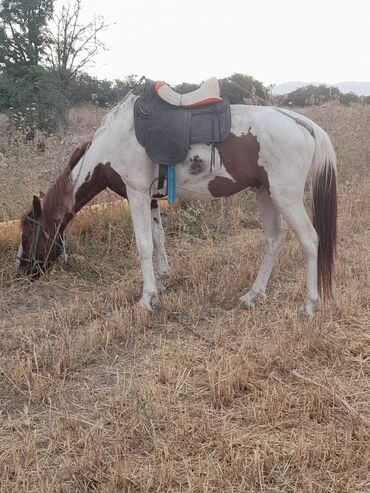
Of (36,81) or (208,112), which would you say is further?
(36,81)

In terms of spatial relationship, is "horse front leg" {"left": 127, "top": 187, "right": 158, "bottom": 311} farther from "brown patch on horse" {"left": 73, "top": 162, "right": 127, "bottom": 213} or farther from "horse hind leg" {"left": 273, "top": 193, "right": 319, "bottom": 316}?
"horse hind leg" {"left": 273, "top": 193, "right": 319, "bottom": 316}

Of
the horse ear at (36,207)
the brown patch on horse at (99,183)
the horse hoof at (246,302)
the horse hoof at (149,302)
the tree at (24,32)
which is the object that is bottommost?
the horse hoof at (246,302)

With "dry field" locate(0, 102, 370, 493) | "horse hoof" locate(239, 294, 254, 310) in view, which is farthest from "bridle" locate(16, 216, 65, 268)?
"horse hoof" locate(239, 294, 254, 310)

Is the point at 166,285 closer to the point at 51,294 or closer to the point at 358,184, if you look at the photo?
the point at 51,294

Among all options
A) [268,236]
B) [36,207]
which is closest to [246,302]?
[268,236]

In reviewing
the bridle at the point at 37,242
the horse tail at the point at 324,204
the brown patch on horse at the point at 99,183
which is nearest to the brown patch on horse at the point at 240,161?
the horse tail at the point at 324,204

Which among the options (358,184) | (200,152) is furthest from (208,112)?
(358,184)

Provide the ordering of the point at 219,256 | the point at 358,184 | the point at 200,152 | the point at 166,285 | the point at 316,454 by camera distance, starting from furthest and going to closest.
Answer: the point at 358,184 < the point at 219,256 < the point at 166,285 < the point at 200,152 < the point at 316,454

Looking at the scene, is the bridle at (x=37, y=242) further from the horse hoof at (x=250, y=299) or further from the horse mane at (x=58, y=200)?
the horse hoof at (x=250, y=299)

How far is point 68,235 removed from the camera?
5098 millimetres

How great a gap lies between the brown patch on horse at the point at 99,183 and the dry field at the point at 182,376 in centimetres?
86

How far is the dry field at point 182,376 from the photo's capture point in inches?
80.0

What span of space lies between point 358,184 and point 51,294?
519cm

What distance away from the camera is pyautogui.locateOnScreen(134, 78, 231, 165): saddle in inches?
144
